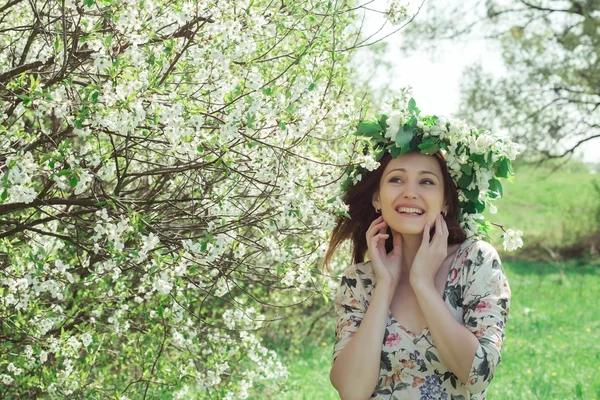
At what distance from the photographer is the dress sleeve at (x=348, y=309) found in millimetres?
3178

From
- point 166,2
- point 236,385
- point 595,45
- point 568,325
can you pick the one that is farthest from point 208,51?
point 595,45

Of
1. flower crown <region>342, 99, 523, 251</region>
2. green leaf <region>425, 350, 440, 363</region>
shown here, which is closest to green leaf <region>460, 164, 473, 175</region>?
flower crown <region>342, 99, 523, 251</region>

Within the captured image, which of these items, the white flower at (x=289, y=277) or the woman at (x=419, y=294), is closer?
the woman at (x=419, y=294)

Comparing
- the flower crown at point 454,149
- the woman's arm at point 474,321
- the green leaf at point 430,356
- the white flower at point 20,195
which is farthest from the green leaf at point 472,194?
the white flower at point 20,195

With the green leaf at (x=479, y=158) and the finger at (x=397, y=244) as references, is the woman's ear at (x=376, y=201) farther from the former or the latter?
the green leaf at (x=479, y=158)

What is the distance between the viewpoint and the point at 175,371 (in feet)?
13.3

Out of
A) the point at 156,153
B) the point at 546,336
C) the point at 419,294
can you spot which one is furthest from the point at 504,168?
the point at 546,336

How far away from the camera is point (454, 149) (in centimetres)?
321

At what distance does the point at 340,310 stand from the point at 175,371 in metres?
1.15

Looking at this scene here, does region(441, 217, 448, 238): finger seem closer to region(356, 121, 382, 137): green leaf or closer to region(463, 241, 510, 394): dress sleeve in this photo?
region(463, 241, 510, 394): dress sleeve

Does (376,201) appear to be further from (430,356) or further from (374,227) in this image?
(430,356)

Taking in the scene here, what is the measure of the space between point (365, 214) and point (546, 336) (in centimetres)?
662

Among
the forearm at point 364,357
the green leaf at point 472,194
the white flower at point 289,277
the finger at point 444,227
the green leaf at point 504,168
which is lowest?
the forearm at point 364,357

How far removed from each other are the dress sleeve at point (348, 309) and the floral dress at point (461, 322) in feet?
0.05
